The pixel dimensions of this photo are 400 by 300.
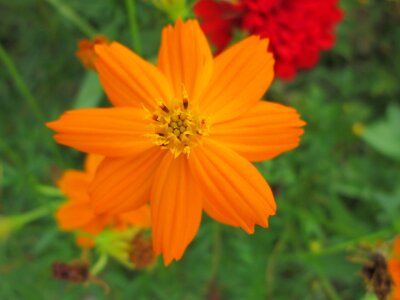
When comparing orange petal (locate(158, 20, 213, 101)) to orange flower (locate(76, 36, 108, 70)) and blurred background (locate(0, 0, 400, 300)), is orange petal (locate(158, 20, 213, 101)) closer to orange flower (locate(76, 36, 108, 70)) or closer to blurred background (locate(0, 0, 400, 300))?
orange flower (locate(76, 36, 108, 70))


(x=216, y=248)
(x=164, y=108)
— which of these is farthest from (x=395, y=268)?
(x=164, y=108)

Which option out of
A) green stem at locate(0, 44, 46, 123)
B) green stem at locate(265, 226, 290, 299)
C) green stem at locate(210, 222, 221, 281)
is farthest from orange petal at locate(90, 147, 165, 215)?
green stem at locate(265, 226, 290, 299)

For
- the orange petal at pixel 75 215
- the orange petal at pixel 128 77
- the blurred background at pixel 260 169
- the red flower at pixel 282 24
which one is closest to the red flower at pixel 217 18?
the red flower at pixel 282 24

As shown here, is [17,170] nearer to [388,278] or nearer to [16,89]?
[16,89]

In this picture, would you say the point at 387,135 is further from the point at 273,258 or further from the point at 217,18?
the point at 217,18

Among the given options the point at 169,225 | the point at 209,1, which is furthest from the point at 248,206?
the point at 209,1

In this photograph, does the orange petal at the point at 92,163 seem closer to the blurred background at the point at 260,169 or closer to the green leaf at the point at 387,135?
the blurred background at the point at 260,169
